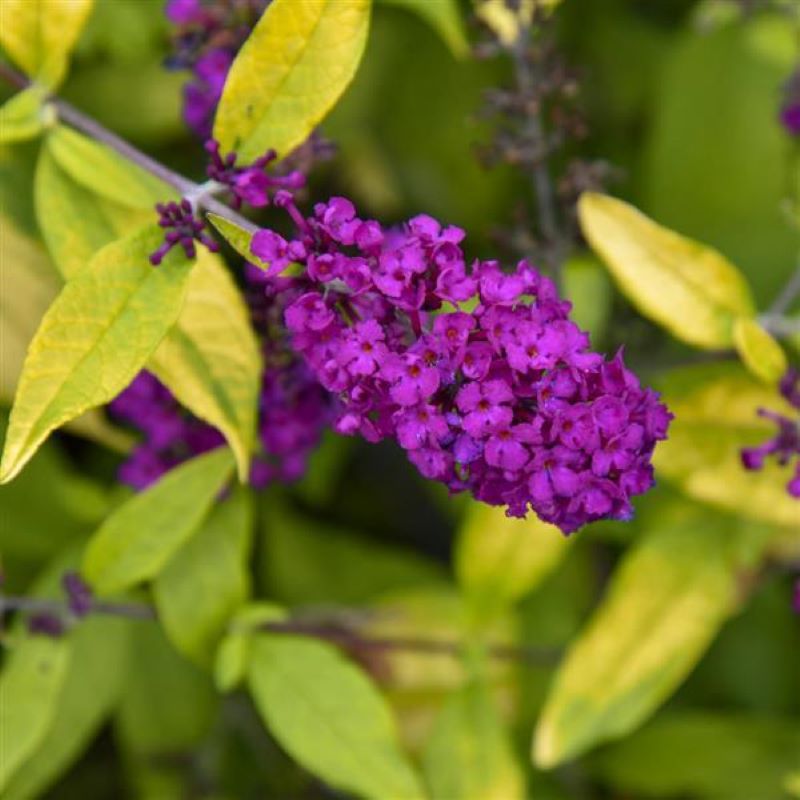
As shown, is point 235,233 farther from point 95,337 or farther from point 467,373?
point 467,373

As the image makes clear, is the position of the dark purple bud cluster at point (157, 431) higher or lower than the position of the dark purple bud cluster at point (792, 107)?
lower

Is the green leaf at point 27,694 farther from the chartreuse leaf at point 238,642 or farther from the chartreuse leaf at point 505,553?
the chartreuse leaf at point 505,553

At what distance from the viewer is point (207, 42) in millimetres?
2346

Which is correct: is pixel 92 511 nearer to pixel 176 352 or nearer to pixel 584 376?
pixel 176 352

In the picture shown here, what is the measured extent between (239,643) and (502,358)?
103cm

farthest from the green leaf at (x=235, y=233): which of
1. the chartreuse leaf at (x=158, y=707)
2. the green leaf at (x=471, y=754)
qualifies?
the chartreuse leaf at (x=158, y=707)

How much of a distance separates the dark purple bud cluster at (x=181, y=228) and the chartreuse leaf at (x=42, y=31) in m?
0.46

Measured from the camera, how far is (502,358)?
1.72 m

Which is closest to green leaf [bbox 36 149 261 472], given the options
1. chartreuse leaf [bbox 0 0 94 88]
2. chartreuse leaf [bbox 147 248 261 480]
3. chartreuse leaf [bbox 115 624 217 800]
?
chartreuse leaf [bbox 147 248 261 480]

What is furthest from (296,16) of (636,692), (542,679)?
(542,679)

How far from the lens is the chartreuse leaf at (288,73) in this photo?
2.01 m

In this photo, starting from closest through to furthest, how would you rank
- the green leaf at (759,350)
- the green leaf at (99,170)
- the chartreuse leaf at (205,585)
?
the green leaf at (99,170), the green leaf at (759,350), the chartreuse leaf at (205,585)

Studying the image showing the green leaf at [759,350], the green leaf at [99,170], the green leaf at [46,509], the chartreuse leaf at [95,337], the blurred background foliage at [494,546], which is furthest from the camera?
the green leaf at [46,509]

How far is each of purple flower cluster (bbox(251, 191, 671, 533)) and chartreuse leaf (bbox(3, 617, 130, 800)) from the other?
129cm
